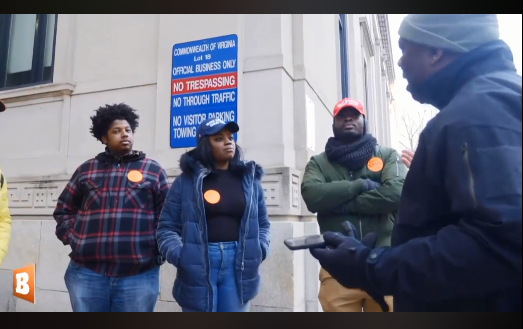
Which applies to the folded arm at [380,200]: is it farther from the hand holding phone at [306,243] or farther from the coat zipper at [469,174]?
the coat zipper at [469,174]

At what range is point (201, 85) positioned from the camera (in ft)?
12.2

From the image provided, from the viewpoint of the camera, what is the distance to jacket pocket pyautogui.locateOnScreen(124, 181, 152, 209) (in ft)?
7.73

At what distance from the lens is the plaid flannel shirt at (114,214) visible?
2.29 meters

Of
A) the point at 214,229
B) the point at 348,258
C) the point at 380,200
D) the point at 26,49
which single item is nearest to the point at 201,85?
the point at 214,229

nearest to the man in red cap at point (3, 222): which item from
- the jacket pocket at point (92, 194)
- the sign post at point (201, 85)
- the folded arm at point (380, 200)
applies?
the jacket pocket at point (92, 194)

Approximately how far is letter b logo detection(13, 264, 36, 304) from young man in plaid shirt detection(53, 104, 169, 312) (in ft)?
4.84

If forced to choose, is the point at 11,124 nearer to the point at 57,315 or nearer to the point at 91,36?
the point at 91,36

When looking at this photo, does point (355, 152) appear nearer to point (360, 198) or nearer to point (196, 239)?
point (360, 198)

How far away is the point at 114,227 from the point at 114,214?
0.08 m

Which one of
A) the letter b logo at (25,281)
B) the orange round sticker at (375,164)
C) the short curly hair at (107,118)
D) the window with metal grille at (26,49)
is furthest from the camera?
the window with metal grille at (26,49)

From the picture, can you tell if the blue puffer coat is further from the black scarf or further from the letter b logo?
the letter b logo

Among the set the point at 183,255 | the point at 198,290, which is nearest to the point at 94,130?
the point at 183,255

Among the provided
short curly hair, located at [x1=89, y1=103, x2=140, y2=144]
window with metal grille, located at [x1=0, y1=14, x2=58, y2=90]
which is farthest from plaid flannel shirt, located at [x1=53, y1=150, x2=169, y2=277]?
window with metal grille, located at [x1=0, y1=14, x2=58, y2=90]

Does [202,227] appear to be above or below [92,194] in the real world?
below
